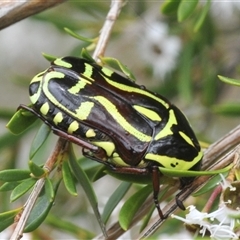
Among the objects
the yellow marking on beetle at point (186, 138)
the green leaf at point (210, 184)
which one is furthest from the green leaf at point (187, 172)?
the yellow marking on beetle at point (186, 138)

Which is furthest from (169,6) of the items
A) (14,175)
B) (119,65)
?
(14,175)

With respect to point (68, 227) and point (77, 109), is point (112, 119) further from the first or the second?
point (68, 227)

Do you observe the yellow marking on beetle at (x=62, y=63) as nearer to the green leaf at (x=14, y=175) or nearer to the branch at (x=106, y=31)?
the branch at (x=106, y=31)

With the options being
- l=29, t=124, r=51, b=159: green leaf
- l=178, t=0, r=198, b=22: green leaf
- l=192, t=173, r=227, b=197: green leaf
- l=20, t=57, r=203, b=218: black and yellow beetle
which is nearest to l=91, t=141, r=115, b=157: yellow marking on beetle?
l=20, t=57, r=203, b=218: black and yellow beetle

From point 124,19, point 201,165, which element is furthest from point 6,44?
point 201,165

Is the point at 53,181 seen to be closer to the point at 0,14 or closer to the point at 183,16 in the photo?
the point at 0,14

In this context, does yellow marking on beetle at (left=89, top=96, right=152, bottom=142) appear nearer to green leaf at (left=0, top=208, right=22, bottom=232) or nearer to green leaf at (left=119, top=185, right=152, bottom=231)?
green leaf at (left=119, top=185, right=152, bottom=231)
